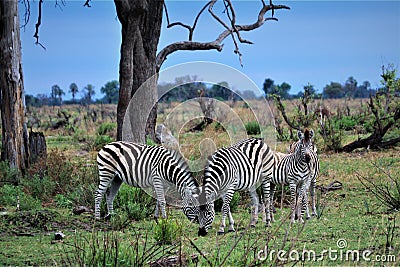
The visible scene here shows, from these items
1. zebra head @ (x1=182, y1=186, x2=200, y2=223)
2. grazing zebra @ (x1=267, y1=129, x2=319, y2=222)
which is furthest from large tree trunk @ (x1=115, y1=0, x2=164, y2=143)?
zebra head @ (x1=182, y1=186, x2=200, y2=223)

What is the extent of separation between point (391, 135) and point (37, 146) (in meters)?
11.2

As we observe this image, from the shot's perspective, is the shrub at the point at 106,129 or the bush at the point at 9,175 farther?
the shrub at the point at 106,129

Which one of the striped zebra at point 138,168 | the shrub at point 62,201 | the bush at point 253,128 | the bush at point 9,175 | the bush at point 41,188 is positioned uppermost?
the bush at point 253,128

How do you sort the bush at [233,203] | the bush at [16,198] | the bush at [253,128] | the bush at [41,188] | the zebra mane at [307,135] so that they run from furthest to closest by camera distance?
1. the bush at [253,128]
2. the bush at [41,188]
3. the bush at [16,198]
4. the bush at [233,203]
5. the zebra mane at [307,135]

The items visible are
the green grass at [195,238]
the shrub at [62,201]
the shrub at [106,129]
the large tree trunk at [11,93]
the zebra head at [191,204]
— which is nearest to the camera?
the green grass at [195,238]

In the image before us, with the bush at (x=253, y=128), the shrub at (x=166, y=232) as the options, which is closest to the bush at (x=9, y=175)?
the shrub at (x=166, y=232)

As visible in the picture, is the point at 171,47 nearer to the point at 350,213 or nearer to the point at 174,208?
the point at 174,208

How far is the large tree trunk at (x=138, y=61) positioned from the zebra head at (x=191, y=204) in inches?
232

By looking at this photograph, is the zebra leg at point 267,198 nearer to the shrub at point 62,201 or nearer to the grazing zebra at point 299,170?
the grazing zebra at point 299,170

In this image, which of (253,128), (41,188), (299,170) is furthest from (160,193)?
(253,128)

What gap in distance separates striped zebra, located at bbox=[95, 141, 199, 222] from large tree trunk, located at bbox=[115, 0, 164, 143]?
4291mm

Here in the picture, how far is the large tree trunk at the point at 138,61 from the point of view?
15273 mm

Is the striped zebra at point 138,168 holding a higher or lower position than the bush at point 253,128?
lower

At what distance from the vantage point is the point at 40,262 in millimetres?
7535
